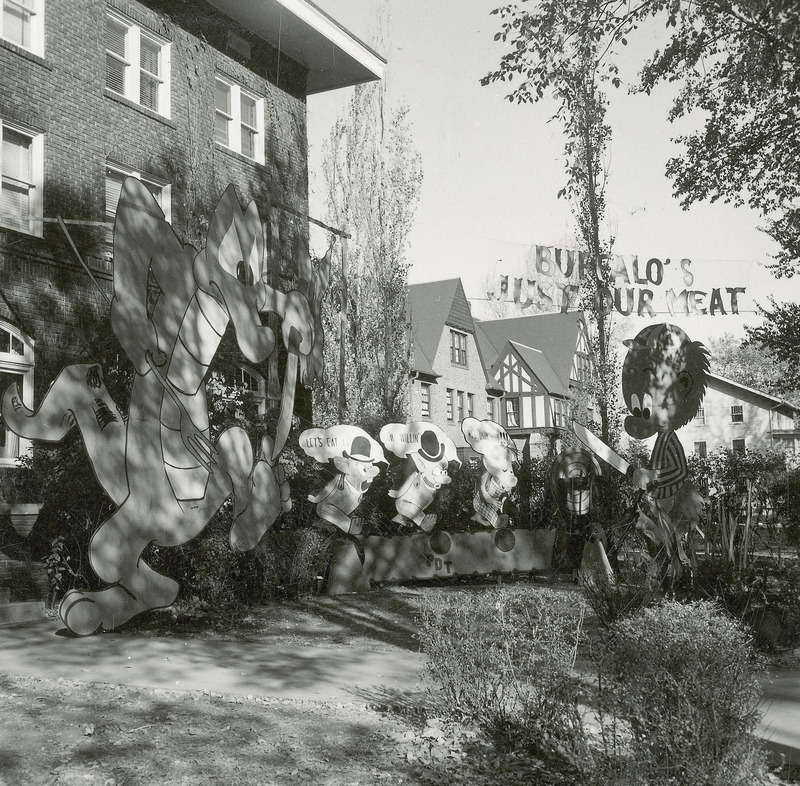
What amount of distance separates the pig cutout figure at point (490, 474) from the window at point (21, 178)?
797cm

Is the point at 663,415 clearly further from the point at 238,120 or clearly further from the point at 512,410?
the point at 512,410

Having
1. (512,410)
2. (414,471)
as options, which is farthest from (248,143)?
(512,410)

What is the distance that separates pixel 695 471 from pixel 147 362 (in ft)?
55.8

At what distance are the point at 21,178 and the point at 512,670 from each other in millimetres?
12443

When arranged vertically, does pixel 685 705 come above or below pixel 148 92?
below

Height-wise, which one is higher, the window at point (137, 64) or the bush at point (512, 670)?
the window at point (137, 64)

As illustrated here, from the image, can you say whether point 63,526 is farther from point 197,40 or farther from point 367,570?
point 197,40

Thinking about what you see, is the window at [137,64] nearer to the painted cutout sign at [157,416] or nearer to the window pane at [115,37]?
the window pane at [115,37]

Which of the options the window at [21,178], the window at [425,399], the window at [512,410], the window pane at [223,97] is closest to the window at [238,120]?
the window pane at [223,97]

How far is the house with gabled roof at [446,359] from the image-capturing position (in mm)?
38406

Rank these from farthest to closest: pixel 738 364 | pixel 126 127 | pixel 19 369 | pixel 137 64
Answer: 1. pixel 738 364
2. pixel 137 64
3. pixel 126 127
4. pixel 19 369

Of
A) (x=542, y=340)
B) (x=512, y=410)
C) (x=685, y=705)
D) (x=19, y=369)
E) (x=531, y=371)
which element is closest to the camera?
(x=685, y=705)

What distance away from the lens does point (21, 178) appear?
1452 cm

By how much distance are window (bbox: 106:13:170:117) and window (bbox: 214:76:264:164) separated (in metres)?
1.35
